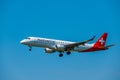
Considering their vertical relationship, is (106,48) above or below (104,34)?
below

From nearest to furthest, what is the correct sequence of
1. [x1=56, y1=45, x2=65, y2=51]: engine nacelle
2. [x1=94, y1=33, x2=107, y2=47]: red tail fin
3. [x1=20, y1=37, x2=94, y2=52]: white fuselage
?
A: [x1=20, y1=37, x2=94, y2=52]: white fuselage, [x1=56, y1=45, x2=65, y2=51]: engine nacelle, [x1=94, y1=33, x2=107, y2=47]: red tail fin

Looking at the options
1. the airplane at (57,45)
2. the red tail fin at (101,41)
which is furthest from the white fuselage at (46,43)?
the red tail fin at (101,41)

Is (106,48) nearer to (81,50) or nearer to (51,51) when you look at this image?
(81,50)

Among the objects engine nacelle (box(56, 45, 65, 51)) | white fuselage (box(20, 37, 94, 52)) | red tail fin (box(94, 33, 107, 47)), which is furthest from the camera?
red tail fin (box(94, 33, 107, 47))

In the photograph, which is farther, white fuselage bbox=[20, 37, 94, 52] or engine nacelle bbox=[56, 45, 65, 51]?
engine nacelle bbox=[56, 45, 65, 51]

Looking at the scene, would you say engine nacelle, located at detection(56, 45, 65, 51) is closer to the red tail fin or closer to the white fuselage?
the white fuselage

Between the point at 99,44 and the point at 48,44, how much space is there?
69.8ft

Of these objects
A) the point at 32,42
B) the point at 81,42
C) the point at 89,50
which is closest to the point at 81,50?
the point at 89,50

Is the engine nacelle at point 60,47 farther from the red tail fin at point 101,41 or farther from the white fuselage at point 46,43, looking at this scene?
the red tail fin at point 101,41

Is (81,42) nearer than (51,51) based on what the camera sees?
Yes

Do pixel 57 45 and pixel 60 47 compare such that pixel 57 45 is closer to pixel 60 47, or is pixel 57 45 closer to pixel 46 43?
pixel 60 47

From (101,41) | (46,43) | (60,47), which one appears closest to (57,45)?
(60,47)

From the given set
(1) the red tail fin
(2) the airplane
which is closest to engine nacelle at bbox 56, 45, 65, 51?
(2) the airplane

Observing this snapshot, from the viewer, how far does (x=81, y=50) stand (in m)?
118
